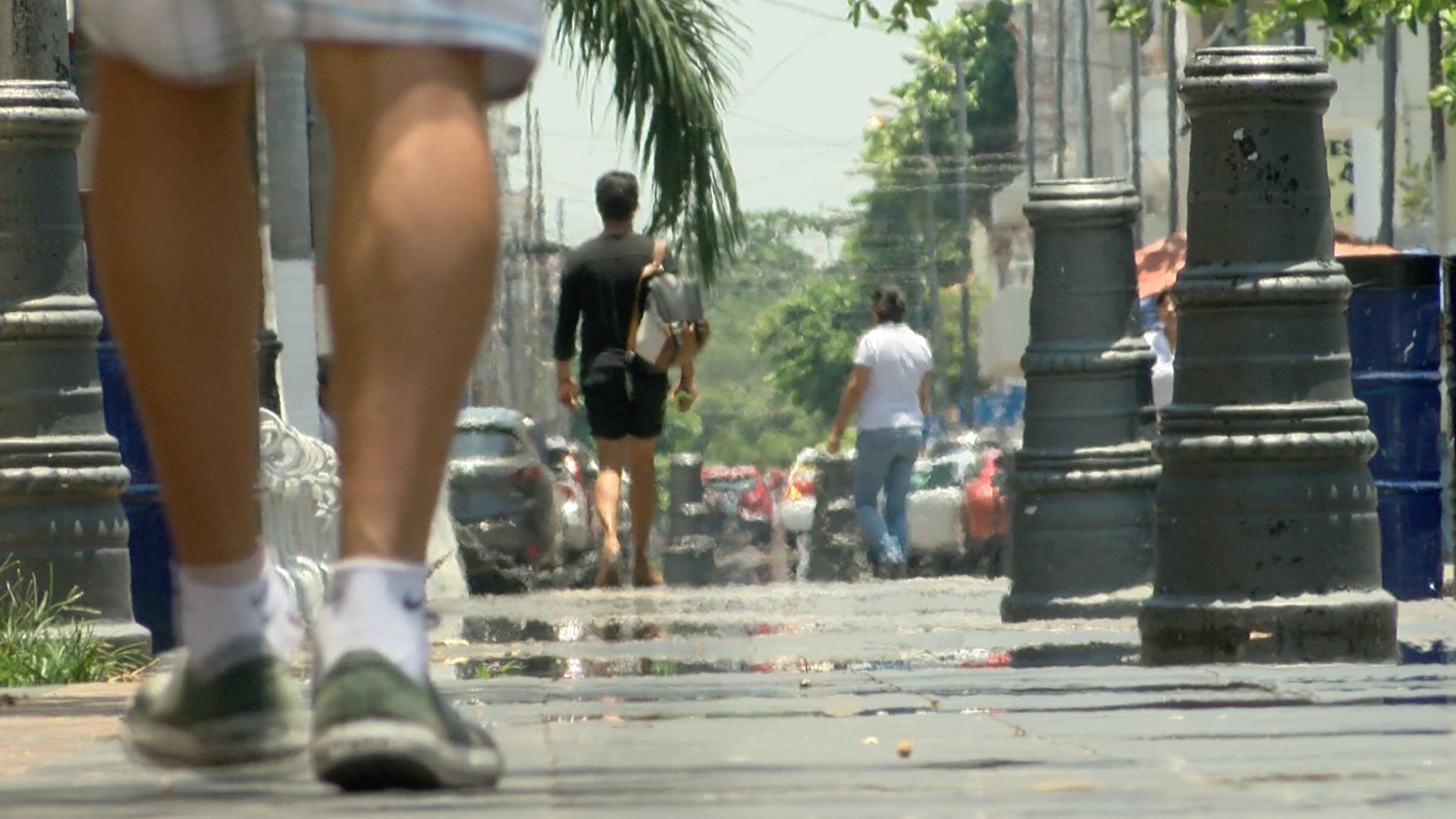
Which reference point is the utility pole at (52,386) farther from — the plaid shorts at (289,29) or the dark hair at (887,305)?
the dark hair at (887,305)

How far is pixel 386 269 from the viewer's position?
2877 mm

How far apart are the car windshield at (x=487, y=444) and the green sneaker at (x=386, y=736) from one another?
15563mm

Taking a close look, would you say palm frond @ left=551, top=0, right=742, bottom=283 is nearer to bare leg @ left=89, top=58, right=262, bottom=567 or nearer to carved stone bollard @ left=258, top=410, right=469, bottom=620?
carved stone bollard @ left=258, top=410, right=469, bottom=620

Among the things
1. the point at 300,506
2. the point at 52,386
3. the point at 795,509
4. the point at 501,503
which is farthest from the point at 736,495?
the point at 52,386

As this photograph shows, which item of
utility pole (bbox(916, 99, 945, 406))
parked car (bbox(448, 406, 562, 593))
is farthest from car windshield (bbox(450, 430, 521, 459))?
utility pole (bbox(916, 99, 945, 406))

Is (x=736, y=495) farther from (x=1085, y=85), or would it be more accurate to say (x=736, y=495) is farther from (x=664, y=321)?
(x=664, y=321)

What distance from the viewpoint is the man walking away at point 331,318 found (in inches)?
113

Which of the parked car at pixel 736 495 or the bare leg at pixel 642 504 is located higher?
the bare leg at pixel 642 504

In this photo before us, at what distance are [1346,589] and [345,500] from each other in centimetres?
401

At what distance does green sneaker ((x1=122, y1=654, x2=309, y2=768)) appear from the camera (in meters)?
3.19

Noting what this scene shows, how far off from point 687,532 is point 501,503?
10.4ft

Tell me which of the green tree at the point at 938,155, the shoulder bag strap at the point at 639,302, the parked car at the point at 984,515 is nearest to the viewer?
the shoulder bag strap at the point at 639,302

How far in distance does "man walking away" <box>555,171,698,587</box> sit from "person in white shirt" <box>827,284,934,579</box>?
258 centimetres

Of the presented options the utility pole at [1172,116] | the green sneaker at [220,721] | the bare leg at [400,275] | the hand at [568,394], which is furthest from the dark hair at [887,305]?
the utility pole at [1172,116]
